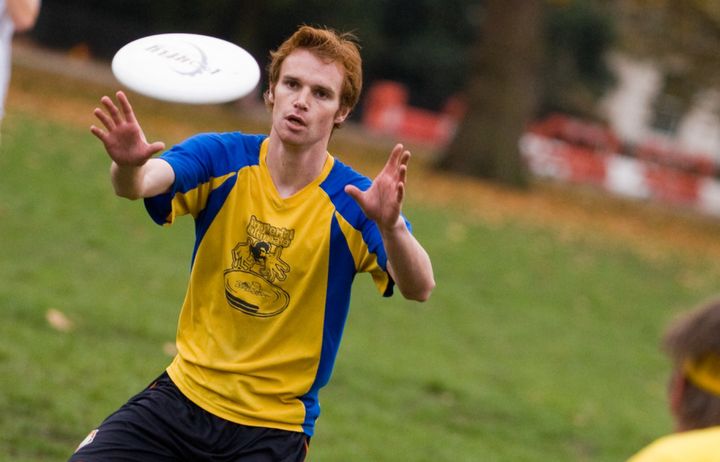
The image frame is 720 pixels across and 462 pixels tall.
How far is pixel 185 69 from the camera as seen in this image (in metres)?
4.19

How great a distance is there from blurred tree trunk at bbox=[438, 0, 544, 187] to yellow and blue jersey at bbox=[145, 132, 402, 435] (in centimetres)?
2011

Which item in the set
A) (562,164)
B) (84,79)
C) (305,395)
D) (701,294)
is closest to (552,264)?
A: (701,294)

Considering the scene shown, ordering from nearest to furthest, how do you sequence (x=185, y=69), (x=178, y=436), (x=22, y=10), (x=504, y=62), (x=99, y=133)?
(x=99, y=133)
(x=178, y=436)
(x=185, y=69)
(x=22, y=10)
(x=504, y=62)

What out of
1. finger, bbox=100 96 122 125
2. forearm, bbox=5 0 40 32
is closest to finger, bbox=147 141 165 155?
finger, bbox=100 96 122 125

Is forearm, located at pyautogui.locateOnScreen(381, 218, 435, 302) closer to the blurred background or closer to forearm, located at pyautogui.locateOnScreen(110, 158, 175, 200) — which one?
forearm, located at pyautogui.locateOnScreen(110, 158, 175, 200)

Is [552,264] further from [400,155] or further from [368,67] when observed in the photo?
[368,67]

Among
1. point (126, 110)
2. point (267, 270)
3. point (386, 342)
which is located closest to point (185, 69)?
→ point (126, 110)

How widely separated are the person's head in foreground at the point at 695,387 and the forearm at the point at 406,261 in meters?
1.59

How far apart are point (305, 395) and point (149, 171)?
967mm

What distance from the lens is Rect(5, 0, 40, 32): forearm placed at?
507 centimetres

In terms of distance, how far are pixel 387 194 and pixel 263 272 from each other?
1.92 feet

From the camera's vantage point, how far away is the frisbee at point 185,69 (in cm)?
409

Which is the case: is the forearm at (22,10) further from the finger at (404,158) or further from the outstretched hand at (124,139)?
the finger at (404,158)

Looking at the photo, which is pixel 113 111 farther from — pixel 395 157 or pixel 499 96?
pixel 499 96
